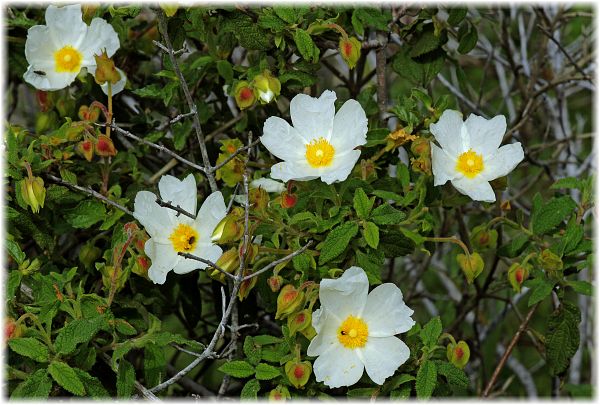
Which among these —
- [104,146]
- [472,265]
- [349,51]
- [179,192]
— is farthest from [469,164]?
[104,146]

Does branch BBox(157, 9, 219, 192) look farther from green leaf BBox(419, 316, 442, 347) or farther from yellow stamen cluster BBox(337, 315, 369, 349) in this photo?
green leaf BBox(419, 316, 442, 347)

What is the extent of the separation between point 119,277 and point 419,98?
575 mm

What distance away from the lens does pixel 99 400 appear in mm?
1418

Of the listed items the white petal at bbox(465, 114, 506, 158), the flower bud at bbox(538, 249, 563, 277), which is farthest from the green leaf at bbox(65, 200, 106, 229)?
the flower bud at bbox(538, 249, 563, 277)

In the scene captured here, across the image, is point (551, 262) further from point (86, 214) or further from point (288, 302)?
point (86, 214)

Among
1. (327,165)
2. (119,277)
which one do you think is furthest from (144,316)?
(327,165)

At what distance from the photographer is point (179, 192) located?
1552 mm

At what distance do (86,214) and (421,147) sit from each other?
22.5 inches

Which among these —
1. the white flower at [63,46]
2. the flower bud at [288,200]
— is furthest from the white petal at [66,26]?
the flower bud at [288,200]

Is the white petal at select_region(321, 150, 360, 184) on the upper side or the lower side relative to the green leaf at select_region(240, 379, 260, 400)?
upper

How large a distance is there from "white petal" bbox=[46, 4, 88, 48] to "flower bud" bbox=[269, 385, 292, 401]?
2.49ft

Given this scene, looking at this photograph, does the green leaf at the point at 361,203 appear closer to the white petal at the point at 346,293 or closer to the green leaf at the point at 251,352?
the white petal at the point at 346,293

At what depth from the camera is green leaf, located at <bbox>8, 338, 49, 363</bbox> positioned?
1355 mm

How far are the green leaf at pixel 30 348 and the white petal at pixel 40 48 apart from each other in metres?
0.58
